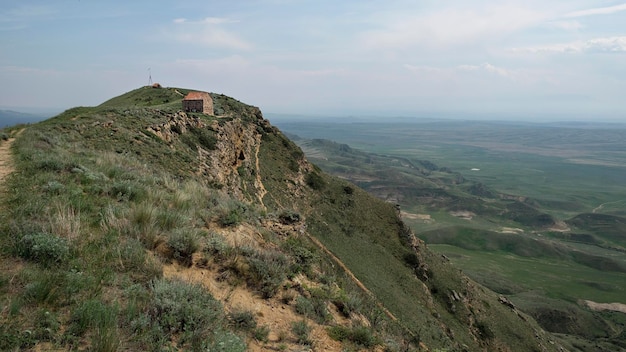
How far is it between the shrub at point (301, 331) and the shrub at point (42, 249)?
3.92 m

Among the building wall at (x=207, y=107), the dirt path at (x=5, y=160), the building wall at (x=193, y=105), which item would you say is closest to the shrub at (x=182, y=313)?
the dirt path at (x=5, y=160)

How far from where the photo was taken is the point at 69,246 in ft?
18.8

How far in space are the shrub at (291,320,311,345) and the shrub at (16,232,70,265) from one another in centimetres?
392

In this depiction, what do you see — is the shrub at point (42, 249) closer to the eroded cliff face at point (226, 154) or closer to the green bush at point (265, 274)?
the green bush at point (265, 274)

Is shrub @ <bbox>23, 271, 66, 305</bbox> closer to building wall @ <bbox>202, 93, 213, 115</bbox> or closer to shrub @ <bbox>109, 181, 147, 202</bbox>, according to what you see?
shrub @ <bbox>109, 181, 147, 202</bbox>

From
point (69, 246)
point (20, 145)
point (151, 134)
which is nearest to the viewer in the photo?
point (69, 246)

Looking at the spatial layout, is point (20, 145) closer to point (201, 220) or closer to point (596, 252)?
point (201, 220)

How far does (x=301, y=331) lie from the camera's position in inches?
243

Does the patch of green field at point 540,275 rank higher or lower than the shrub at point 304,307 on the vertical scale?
lower

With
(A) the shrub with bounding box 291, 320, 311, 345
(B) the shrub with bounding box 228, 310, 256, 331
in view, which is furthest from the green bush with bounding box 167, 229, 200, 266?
(A) the shrub with bounding box 291, 320, 311, 345

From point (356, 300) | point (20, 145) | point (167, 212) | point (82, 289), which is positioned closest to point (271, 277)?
point (356, 300)

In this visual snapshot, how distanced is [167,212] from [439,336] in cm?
2604

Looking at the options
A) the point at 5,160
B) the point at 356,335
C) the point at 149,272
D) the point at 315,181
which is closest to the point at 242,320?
the point at 149,272

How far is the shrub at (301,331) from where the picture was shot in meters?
6.00
